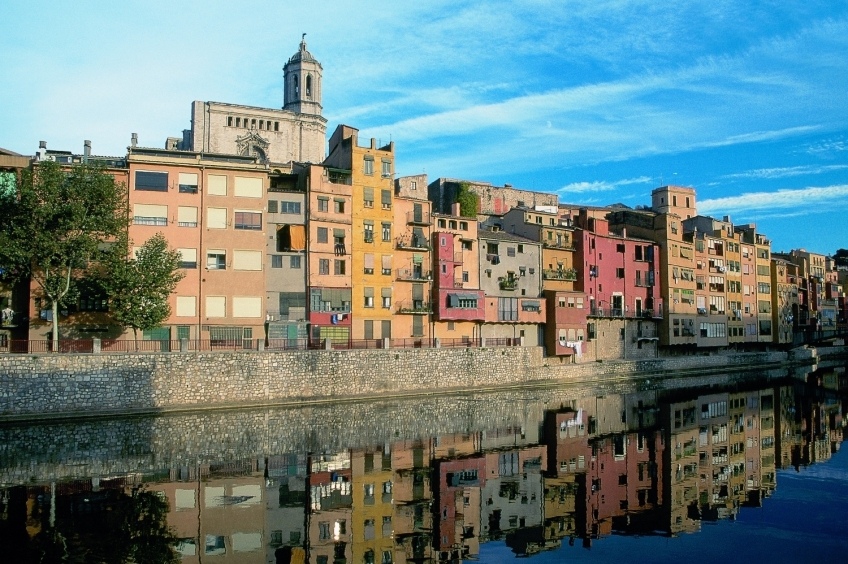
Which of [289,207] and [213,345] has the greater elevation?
[289,207]

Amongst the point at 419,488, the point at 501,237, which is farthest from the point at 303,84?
the point at 419,488

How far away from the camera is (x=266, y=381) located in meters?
44.7

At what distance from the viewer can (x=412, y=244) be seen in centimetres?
6000

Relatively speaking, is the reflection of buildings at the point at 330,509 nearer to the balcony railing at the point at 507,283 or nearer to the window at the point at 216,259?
the window at the point at 216,259

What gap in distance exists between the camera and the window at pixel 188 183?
49.5 meters

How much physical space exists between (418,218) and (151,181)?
22588 millimetres

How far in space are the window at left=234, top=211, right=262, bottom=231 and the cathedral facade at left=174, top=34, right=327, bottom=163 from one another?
112 ft

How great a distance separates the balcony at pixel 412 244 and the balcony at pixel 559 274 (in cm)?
1512

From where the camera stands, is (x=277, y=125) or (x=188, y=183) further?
(x=277, y=125)

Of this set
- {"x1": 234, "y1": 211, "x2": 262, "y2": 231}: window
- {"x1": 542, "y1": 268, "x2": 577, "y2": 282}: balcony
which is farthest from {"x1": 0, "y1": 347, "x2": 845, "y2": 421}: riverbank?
{"x1": 234, "y1": 211, "x2": 262, "y2": 231}: window

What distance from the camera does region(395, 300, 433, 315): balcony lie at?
192 feet

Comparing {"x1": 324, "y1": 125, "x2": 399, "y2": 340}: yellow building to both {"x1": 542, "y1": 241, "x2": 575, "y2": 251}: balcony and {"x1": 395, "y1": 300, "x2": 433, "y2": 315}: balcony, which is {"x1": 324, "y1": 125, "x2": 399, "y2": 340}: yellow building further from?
{"x1": 542, "y1": 241, "x2": 575, "y2": 251}: balcony

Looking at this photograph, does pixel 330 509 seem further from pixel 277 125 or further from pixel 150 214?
pixel 277 125

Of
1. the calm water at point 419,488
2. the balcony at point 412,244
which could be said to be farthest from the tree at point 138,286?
the balcony at point 412,244
